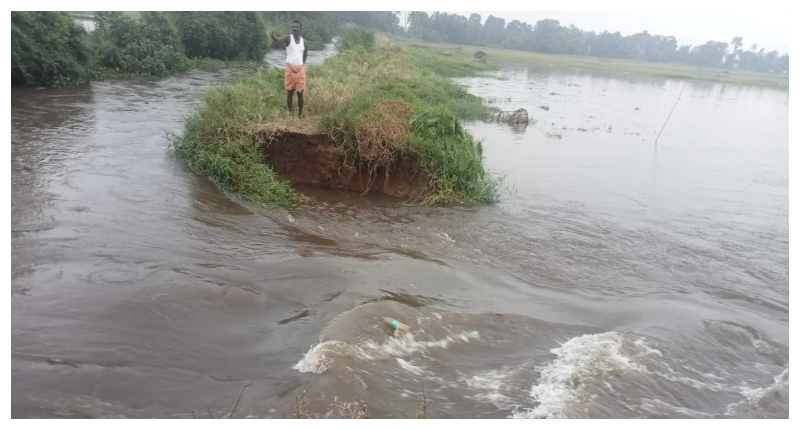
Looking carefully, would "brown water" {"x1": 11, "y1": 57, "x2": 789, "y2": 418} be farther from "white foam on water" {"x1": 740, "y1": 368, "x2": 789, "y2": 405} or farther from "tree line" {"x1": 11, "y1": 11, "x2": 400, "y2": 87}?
"tree line" {"x1": 11, "y1": 11, "x2": 400, "y2": 87}

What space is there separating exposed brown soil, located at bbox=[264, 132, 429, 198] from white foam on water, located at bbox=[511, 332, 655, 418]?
13.6 feet

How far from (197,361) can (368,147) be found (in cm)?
475

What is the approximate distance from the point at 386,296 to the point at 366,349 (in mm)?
1122

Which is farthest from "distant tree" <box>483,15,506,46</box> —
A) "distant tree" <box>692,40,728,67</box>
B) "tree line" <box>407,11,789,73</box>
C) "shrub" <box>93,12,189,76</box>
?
"shrub" <box>93,12,189,76</box>

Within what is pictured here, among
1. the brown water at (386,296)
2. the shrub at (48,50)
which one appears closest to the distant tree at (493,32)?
the shrub at (48,50)

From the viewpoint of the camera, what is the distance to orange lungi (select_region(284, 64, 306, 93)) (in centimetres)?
818

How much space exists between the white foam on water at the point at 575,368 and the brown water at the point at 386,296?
0.06 feet

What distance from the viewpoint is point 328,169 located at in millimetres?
8062

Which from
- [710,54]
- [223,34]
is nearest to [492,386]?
[223,34]

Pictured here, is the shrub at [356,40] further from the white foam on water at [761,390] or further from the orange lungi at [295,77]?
the white foam on water at [761,390]

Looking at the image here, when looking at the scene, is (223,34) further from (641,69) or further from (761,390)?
(641,69)

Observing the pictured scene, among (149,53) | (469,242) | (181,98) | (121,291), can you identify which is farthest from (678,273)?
(149,53)

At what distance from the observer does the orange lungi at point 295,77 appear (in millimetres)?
8180

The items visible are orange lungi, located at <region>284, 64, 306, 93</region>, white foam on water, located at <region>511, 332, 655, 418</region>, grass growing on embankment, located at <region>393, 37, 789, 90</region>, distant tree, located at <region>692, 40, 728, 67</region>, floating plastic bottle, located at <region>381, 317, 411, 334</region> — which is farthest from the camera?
distant tree, located at <region>692, 40, 728, 67</region>
